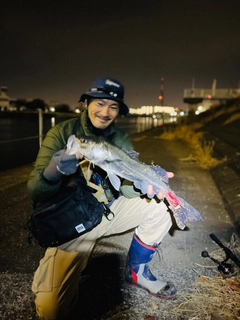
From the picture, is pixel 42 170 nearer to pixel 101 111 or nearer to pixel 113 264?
pixel 101 111

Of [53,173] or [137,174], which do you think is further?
[137,174]

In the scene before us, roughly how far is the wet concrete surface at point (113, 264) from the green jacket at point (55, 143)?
1113mm

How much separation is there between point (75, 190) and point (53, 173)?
0.35 metres

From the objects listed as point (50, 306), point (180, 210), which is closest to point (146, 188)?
point (180, 210)

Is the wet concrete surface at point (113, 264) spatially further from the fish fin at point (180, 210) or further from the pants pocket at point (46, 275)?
the fish fin at point (180, 210)

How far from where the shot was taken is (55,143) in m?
2.81

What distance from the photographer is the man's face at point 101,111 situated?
306 cm

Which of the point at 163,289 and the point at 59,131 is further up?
the point at 59,131

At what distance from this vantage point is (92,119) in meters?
3.09

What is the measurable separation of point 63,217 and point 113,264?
1334 mm

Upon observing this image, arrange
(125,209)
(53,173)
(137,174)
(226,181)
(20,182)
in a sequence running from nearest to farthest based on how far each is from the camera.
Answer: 1. (53,173)
2. (137,174)
3. (125,209)
4. (20,182)
5. (226,181)

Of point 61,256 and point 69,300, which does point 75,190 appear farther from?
point 69,300

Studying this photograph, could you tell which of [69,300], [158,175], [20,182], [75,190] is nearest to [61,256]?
[69,300]

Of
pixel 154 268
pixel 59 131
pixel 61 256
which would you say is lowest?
pixel 154 268
